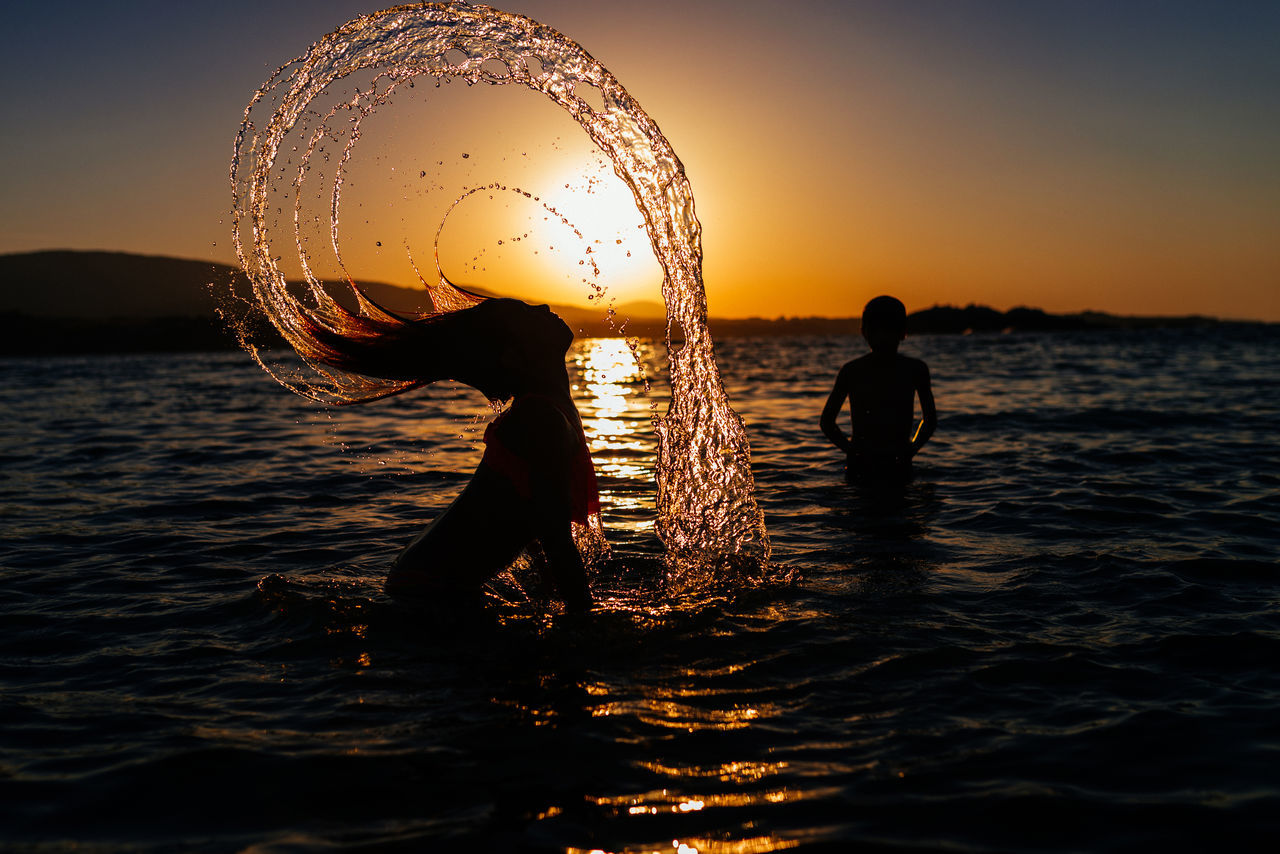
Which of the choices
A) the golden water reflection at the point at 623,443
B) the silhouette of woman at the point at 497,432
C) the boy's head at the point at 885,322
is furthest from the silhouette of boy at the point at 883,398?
the silhouette of woman at the point at 497,432

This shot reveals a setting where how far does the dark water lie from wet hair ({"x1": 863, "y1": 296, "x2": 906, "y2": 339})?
5.23 ft

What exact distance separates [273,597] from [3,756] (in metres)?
2.02

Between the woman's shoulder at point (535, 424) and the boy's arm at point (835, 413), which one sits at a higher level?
the woman's shoulder at point (535, 424)

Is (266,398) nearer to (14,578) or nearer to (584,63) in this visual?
(14,578)

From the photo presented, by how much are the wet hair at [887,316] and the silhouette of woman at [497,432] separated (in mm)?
4430

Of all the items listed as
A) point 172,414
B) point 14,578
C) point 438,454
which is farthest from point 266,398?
point 14,578

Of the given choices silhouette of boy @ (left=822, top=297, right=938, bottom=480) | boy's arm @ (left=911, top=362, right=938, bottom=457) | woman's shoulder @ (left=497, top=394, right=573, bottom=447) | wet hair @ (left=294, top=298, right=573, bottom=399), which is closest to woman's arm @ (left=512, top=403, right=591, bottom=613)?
woman's shoulder @ (left=497, top=394, right=573, bottom=447)

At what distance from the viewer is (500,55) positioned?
5625 mm

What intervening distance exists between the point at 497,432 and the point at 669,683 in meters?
1.40

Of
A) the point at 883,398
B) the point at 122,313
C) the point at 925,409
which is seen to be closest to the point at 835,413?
the point at 883,398

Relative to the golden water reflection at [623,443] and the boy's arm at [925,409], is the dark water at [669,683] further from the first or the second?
the boy's arm at [925,409]

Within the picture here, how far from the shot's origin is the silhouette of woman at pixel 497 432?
3.94 metres

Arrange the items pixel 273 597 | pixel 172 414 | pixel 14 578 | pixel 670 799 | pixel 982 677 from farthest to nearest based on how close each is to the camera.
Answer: pixel 172 414 → pixel 14 578 → pixel 273 597 → pixel 982 677 → pixel 670 799

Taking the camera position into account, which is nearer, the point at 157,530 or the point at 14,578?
the point at 14,578
